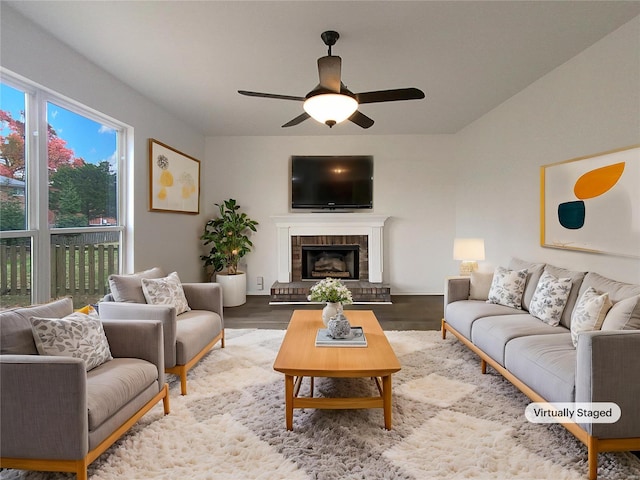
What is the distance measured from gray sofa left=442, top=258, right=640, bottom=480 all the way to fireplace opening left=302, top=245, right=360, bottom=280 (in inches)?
112

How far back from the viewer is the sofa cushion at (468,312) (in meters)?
3.26

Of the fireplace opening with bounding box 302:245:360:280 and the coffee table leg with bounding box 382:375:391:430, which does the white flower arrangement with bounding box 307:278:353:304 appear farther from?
the fireplace opening with bounding box 302:245:360:280

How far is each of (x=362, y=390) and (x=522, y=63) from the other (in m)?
3.18

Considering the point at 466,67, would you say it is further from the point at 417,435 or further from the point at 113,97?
the point at 113,97

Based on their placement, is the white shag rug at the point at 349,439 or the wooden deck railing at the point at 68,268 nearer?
the white shag rug at the point at 349,439

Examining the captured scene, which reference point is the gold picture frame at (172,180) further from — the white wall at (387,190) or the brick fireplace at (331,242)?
the brick fireplace at (331,242)

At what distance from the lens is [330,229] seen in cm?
615

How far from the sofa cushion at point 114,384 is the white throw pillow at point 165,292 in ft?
2.74

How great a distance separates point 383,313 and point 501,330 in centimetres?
236

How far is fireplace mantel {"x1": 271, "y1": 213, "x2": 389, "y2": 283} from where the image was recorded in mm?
6094

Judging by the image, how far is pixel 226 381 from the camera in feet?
9.50

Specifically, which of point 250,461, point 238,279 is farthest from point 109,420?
point 238,279

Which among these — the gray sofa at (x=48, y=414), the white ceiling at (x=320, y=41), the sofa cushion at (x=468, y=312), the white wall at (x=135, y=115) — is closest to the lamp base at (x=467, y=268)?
the sofa cushion at (x=468, y=312)

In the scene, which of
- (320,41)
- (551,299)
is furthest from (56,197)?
(551,299)
